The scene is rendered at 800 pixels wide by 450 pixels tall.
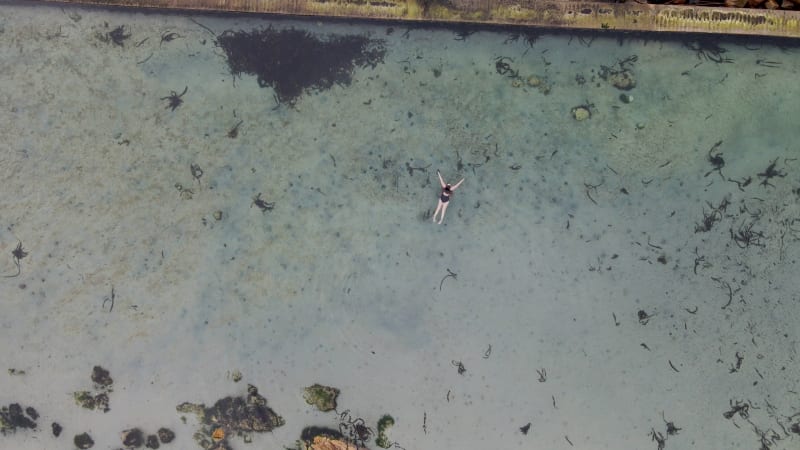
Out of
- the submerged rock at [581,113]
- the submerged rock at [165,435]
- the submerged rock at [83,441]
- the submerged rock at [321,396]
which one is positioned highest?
the submerged rock at [581,113]

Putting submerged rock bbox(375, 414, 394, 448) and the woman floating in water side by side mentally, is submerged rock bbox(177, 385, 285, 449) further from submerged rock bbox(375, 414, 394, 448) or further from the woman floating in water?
the woman floating in water

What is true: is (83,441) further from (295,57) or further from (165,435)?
(295,57)

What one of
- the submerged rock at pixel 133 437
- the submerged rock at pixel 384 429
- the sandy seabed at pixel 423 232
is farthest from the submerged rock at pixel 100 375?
the submerged rock at pixel 384 429

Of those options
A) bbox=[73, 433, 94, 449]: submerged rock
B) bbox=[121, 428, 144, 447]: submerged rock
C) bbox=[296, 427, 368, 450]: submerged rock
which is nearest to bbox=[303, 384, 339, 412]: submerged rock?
bbox=[296, 427, 368, 450]: submerged rock

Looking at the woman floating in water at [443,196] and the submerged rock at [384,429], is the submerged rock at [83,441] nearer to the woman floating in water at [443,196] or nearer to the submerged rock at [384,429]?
the submerged rock at [384,429]

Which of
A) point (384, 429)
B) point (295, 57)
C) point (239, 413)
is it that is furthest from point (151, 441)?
point (295, 57)

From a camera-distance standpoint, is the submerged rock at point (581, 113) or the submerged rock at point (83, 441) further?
the submerged rock at point (83, 441)

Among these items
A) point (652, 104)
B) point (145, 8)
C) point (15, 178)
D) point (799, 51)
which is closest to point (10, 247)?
point (15, 178)
